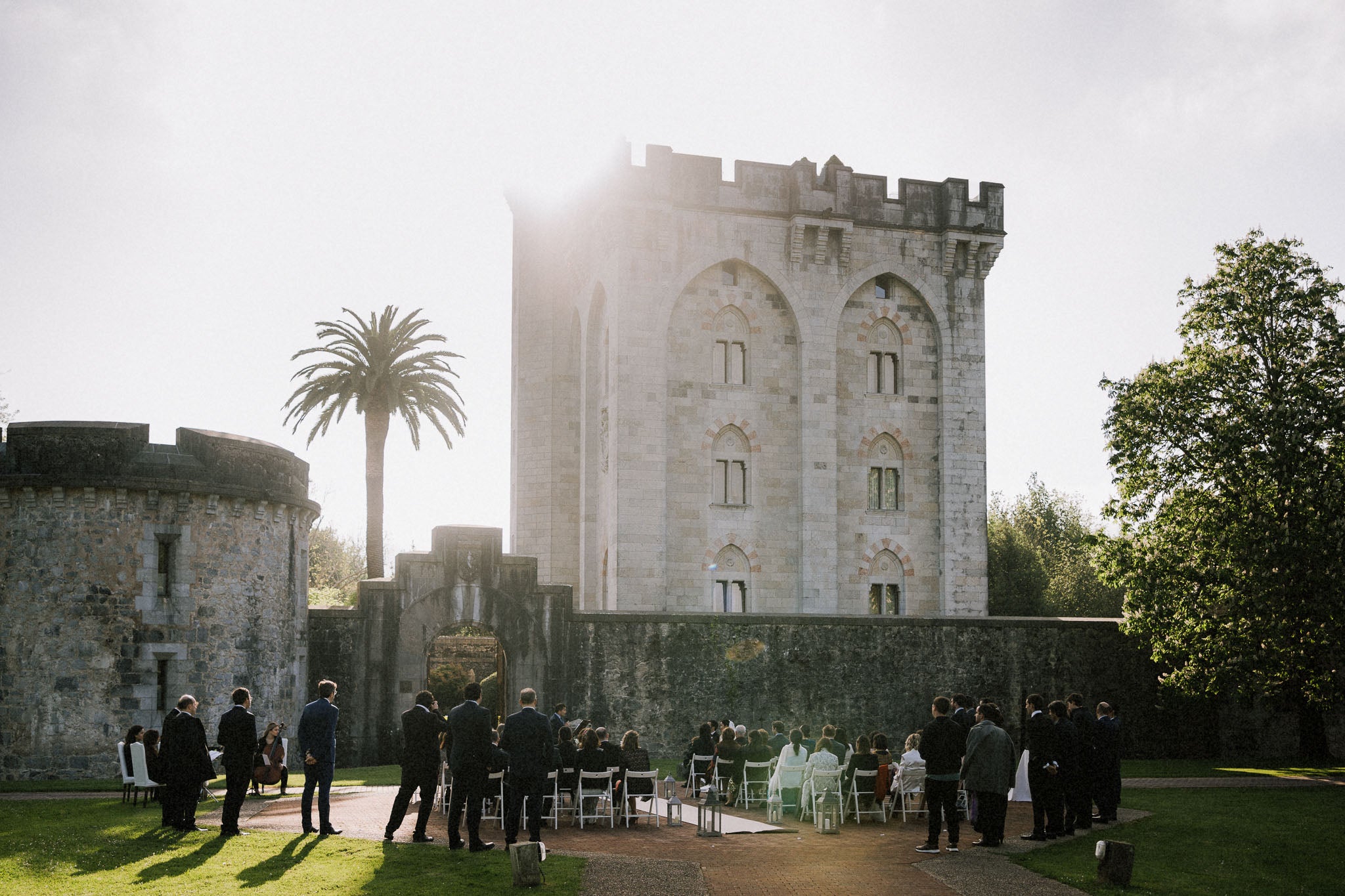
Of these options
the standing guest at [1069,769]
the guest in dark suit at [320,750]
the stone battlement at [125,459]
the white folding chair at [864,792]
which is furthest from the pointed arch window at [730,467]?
the guest in dark suit at [320,750]

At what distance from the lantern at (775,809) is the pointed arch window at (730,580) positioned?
17.9m

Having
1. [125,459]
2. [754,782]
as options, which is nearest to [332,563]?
[125,459]

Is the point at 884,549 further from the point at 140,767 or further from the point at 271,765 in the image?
the point at 140,767

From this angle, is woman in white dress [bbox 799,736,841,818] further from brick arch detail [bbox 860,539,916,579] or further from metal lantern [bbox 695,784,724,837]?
brick arch detail [bbox 860,539,916,579]

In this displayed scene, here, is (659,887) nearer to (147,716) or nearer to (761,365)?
(147,716)

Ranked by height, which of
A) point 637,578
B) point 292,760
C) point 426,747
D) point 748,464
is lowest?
point 292,760

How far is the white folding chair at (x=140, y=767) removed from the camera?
1772cm

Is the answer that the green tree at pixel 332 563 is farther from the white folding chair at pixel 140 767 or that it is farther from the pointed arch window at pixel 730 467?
the white folding chair at pixel 140 767

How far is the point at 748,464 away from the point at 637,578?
5.26 metres

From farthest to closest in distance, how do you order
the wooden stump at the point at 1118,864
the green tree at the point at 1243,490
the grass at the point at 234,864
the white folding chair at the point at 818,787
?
the green tree at the point at 1243,490
the white folding chair at the point at 818,787
the wooden stump at the point at 1118,864
the grass at the point at 234,864

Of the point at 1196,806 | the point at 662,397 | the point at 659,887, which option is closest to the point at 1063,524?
the point at 662,397

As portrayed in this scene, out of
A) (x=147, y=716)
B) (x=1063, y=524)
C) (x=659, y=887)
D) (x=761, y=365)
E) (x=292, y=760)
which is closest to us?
(x=659, y=887)

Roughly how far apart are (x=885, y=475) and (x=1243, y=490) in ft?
42.7

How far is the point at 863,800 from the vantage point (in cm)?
1883
